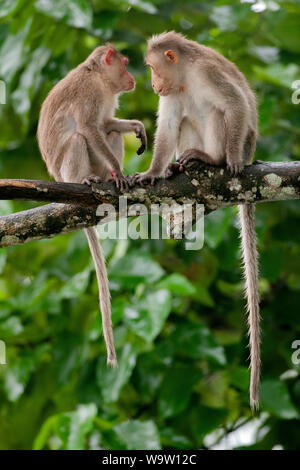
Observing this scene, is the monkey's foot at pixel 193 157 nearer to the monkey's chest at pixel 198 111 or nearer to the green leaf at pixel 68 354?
the monkey's chest at pixel 198 111

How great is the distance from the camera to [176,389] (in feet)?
20.6

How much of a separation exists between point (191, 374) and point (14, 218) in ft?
9.45

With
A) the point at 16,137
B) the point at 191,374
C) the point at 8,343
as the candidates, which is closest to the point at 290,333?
the point at 191,374

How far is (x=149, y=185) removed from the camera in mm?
4109

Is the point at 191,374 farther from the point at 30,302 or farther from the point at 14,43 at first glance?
the point at 14,43

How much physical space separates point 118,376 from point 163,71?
103 inches

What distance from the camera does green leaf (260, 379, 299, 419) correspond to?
6.11m

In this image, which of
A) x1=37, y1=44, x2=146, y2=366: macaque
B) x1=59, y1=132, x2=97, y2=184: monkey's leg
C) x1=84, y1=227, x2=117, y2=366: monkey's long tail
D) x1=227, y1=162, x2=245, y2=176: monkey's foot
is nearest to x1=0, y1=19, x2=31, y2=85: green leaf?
x1=37, y1=44, x2=146, y2=366: macaque

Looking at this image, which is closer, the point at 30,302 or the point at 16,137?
the point at 30,302

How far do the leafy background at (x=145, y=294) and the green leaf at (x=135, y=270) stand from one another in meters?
0.01

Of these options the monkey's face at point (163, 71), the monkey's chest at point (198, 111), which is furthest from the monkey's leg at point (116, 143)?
the monkey's face at point (163, 71)

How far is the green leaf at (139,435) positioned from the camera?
562cm

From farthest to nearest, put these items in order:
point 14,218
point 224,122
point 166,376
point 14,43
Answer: point 166,376 → point 14,43 → point 224,122 → point 14,218

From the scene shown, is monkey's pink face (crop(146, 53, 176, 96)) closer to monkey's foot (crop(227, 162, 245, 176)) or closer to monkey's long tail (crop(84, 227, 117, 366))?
monkey's foot (crop(227, 162, 245, 176))
